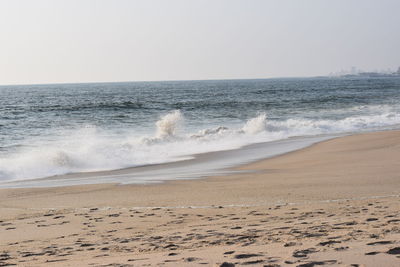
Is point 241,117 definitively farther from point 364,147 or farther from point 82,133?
point 364,147

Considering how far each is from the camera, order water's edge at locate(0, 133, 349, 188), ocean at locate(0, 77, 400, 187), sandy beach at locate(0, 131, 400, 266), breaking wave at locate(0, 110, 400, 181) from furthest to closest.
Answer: breaking wave at locate(0, 110, 400, 181) → ocean at locate(0, 77, 400, 187) → water's edge at locate(0, 133, 349, 188) → sandy beach at locate(0, 131, 400, 266)

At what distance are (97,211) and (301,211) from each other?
125 inches

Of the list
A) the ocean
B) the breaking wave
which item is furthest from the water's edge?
the breaking wave

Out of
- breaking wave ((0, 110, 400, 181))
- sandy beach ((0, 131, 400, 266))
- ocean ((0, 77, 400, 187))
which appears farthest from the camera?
breaking wave ((0, 110, 400, 181))

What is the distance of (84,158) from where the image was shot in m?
15.7

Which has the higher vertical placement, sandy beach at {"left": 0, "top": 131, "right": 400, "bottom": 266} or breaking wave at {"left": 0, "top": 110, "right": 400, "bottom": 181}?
sandy beach at {"left": 0, "top": 131, "right": 400, "bottom": 266}

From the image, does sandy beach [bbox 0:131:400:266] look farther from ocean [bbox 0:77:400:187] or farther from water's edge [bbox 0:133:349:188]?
ocean [bbox 0:77:400:187]

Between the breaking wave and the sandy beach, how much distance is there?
4007mm

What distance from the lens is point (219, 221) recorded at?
6.79 metres

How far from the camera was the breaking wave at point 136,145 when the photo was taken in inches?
583

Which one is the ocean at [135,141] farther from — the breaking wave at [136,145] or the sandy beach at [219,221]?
the sandy beach at [219,221]

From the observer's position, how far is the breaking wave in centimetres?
1482

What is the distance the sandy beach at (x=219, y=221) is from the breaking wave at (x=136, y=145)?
4.01 metres

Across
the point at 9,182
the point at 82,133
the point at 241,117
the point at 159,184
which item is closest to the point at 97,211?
the point at 159,184
